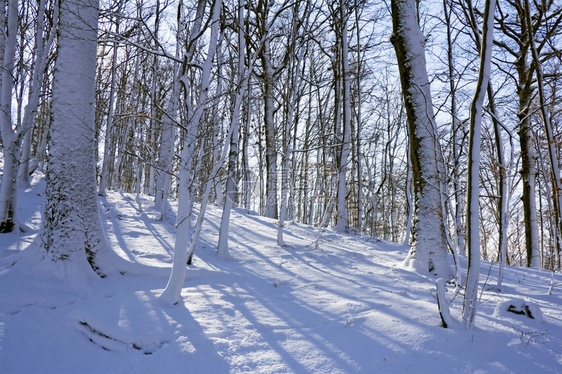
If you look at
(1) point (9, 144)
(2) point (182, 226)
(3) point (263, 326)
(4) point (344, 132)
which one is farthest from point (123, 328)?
(4) point (344, 132)

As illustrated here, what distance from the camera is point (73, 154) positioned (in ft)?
12.6

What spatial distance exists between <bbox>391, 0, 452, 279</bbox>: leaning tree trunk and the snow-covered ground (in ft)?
1.45

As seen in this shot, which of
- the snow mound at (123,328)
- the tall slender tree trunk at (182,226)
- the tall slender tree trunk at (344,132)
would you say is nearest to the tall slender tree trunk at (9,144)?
the snow mound at (123,328)

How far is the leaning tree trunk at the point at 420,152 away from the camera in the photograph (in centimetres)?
454

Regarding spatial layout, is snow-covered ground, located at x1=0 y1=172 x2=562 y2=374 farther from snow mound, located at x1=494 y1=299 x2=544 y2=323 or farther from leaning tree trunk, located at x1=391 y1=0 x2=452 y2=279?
leaning tree trunk, located at x1=391 y1=0 x2=452 y2=279

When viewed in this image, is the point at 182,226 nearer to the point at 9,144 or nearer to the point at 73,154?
the point at 73,154

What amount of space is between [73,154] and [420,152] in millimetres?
5122

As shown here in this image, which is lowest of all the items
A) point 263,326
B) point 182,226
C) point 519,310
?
point 263,326

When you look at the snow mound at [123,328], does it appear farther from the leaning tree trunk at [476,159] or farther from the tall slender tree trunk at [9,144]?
the tall slender tree trunk at [9,144]

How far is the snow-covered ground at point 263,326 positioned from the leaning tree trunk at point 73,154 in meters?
0.45

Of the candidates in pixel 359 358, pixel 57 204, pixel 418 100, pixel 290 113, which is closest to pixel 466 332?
pixel 359 358

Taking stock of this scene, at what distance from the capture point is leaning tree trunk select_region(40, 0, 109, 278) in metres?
3.63

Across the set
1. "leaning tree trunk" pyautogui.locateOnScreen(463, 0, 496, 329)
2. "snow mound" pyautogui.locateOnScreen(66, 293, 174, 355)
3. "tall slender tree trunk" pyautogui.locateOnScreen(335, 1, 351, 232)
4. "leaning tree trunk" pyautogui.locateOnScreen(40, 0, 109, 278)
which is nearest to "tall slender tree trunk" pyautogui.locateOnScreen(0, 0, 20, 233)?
"leaning tree trunk" pyautogui.locateOnScreen(40, 0, 109, 278)

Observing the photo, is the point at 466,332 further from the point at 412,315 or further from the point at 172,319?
the point at 172,319
